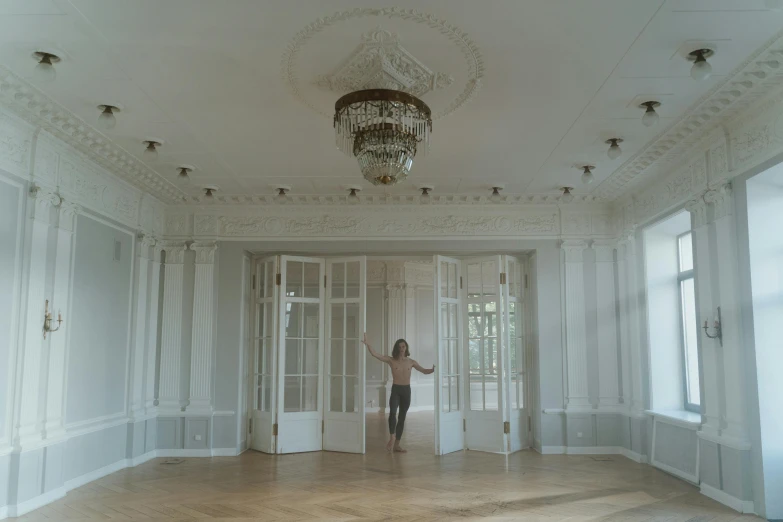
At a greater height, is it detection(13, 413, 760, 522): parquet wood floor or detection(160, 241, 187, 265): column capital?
detection(160, 241, 187, 265): column capital

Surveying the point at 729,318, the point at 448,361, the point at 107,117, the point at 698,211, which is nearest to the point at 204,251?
the point at 107,117

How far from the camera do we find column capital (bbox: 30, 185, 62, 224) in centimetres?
520

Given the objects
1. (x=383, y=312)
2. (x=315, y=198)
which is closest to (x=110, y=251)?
(x=315, y=198)

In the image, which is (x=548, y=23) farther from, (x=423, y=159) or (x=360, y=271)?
(x=360, y=271)

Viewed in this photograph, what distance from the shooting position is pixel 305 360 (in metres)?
7.90

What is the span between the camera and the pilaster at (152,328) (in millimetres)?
7366

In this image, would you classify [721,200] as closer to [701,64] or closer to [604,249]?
[701,64]

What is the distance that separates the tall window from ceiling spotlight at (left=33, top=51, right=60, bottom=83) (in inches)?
240

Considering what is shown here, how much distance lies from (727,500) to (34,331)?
5851 millimetres

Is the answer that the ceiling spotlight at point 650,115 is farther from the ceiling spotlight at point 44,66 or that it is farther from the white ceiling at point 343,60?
the ceiling spotlight at point 44,66

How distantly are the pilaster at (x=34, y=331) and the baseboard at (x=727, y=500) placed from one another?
18.5 ft

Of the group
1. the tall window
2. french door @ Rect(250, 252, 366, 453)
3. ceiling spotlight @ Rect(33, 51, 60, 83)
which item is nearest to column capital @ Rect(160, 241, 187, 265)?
french door @ Rect(250, 252, 366, 453)

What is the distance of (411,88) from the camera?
4.43m

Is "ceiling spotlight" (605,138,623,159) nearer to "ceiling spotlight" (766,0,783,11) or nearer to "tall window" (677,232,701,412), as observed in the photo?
"tall window" (677,232,701,412)
